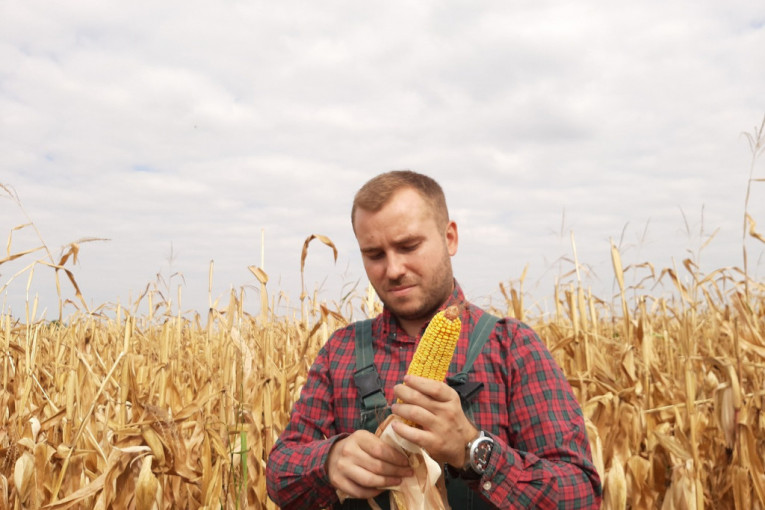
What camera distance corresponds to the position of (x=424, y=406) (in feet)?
5.24

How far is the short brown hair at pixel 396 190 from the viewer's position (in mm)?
2268

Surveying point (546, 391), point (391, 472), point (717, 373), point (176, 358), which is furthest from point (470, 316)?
point (176, 358)

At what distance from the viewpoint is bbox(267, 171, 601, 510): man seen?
1752mm

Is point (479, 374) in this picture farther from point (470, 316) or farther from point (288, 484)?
point (288, 484)

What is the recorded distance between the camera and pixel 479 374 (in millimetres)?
2143

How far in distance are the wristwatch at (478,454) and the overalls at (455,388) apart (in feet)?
1.02

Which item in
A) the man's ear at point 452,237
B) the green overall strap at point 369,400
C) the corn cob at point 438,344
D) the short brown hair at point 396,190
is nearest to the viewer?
the corn cob at point 438,344

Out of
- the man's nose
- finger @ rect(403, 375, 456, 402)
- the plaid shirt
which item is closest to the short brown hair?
the man's nose

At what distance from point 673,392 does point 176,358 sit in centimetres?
345

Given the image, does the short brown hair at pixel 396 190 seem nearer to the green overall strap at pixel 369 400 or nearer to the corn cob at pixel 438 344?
the green overall strap at pixel 369 400

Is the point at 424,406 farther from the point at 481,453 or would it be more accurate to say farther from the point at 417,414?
the point at 481,453

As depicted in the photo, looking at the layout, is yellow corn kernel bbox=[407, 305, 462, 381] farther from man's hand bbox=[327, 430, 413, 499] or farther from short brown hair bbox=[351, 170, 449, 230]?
short brown hair bbox=[351, 170, 449, 230]

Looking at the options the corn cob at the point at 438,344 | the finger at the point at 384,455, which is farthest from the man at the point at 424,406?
the corn cob at the point at 438,344

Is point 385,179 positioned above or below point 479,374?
above
